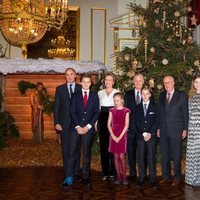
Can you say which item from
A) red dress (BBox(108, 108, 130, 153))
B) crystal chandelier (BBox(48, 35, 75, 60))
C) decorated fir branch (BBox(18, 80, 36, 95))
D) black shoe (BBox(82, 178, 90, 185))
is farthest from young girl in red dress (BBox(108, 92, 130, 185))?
crystal chandelier (BBox(48, 35, 75, 60))

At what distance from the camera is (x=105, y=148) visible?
4395 mm

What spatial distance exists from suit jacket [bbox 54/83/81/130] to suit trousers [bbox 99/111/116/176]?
1.29ft

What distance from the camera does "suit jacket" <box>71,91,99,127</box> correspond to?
411 cm

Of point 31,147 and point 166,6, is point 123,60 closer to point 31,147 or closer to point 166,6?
point 166,6

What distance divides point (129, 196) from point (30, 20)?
3.80 meters

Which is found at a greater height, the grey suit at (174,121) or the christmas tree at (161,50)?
the christmas tree at (161,50)

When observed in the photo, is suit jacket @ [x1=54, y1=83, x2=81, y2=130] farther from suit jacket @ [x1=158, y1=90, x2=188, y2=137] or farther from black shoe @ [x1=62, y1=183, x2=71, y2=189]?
suit jacket @ [x1=158, y1=90, x2=188, y2=137]

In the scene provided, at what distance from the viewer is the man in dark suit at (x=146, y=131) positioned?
4.12 meters

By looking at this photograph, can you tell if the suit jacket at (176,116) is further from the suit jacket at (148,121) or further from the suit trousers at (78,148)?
the suit trousers at (78,148)

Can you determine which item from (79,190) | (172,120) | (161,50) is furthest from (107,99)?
(161,50)

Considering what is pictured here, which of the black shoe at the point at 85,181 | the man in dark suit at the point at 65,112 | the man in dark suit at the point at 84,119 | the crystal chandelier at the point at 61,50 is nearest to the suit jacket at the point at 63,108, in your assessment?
the man in dark suit at the point at 65,112

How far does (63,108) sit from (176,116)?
1.30 meters

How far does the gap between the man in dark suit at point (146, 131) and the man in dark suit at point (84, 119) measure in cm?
50

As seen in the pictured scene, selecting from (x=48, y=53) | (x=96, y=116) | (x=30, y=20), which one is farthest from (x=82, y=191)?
(x=48, y=53)
